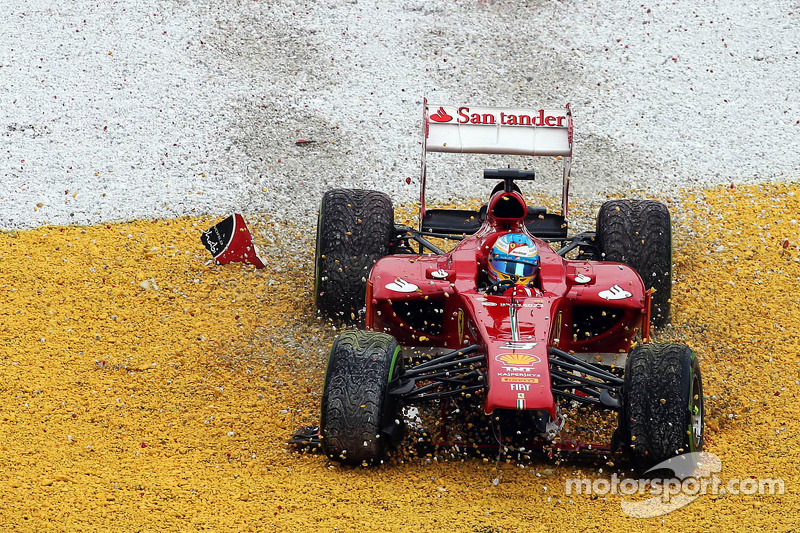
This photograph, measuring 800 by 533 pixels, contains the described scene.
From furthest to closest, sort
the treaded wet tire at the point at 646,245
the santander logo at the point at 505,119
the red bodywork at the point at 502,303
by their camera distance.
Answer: the santander logo at the point at 505,119
the treaded wet tire at the point at 646,245
the red bodywork at the point at 502,303

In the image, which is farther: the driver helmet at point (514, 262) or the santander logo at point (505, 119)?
the santander logo at point (505, 119)

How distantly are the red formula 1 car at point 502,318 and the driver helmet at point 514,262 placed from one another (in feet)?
0.07

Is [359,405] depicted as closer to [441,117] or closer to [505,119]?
[441,117]

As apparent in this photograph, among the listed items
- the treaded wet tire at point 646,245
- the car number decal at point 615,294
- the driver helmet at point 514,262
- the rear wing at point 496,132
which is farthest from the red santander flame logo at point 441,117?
the car number decal at point 615,294

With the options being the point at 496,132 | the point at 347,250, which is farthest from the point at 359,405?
the point at 496,132

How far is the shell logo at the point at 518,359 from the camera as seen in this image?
8188mm

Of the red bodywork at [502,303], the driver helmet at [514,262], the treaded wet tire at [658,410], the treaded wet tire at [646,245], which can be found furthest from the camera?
the treaded wet tire at [646,245]

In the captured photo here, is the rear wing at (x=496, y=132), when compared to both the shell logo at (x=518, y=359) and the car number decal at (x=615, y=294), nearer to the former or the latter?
the car number decal at (x=615, y=294)

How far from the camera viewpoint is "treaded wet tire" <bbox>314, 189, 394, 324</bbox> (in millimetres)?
10930

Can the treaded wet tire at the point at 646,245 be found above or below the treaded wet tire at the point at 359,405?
above

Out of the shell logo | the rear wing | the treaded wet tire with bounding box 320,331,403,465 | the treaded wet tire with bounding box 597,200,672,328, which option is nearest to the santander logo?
the rear wing

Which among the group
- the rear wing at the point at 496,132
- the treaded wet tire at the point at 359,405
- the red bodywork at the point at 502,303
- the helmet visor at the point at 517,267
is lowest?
the treaded wet tire at the point at 359,405

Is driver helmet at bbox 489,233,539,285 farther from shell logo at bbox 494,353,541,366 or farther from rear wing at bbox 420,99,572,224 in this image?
rear wing at bbox 420,99,572,224

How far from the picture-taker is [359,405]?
8.17 meters
